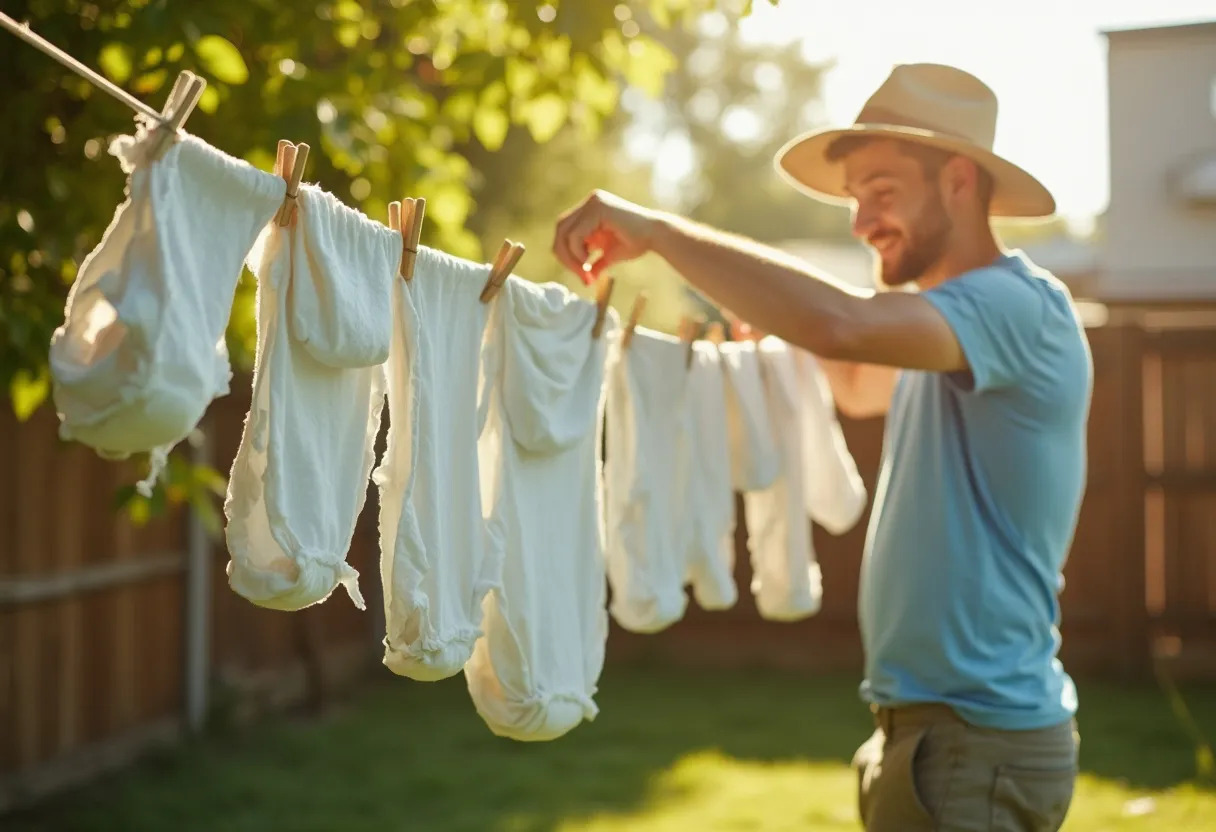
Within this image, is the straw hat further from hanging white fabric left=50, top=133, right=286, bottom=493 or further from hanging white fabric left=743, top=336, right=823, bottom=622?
hanging white fabric left=50, top=133, right=286, bottom=493

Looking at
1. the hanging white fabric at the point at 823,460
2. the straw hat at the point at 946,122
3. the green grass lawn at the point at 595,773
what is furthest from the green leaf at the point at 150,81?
the green grass lawn at the point at 595,773

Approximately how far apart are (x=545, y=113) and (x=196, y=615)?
2.95m

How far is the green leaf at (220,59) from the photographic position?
260cm

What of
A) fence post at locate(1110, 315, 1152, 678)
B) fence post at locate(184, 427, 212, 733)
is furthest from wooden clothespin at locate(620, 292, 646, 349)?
fence post at locate(1110, 315, 1152, 678)

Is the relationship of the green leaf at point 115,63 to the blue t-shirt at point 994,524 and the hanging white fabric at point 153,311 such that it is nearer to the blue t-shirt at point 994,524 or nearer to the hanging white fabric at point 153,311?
the hanging white fabric at point 153,311

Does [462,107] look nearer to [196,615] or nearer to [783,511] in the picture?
[783,511]

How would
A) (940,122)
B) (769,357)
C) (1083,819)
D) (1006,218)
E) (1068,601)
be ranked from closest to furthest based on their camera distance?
(940,122), (1006,218), (769,357), (1083,819), (1068,601)

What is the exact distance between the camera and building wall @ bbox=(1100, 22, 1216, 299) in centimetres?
1138

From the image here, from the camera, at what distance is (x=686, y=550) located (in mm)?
2668

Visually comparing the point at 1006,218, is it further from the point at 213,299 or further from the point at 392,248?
the point at 213,299

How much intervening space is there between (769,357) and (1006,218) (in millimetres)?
540

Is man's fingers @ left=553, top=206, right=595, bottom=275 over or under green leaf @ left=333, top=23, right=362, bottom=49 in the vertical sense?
under

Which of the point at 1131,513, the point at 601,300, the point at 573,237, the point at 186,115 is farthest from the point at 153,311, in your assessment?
the point at 1131,513

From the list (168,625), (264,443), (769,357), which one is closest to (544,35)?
(769,357)
